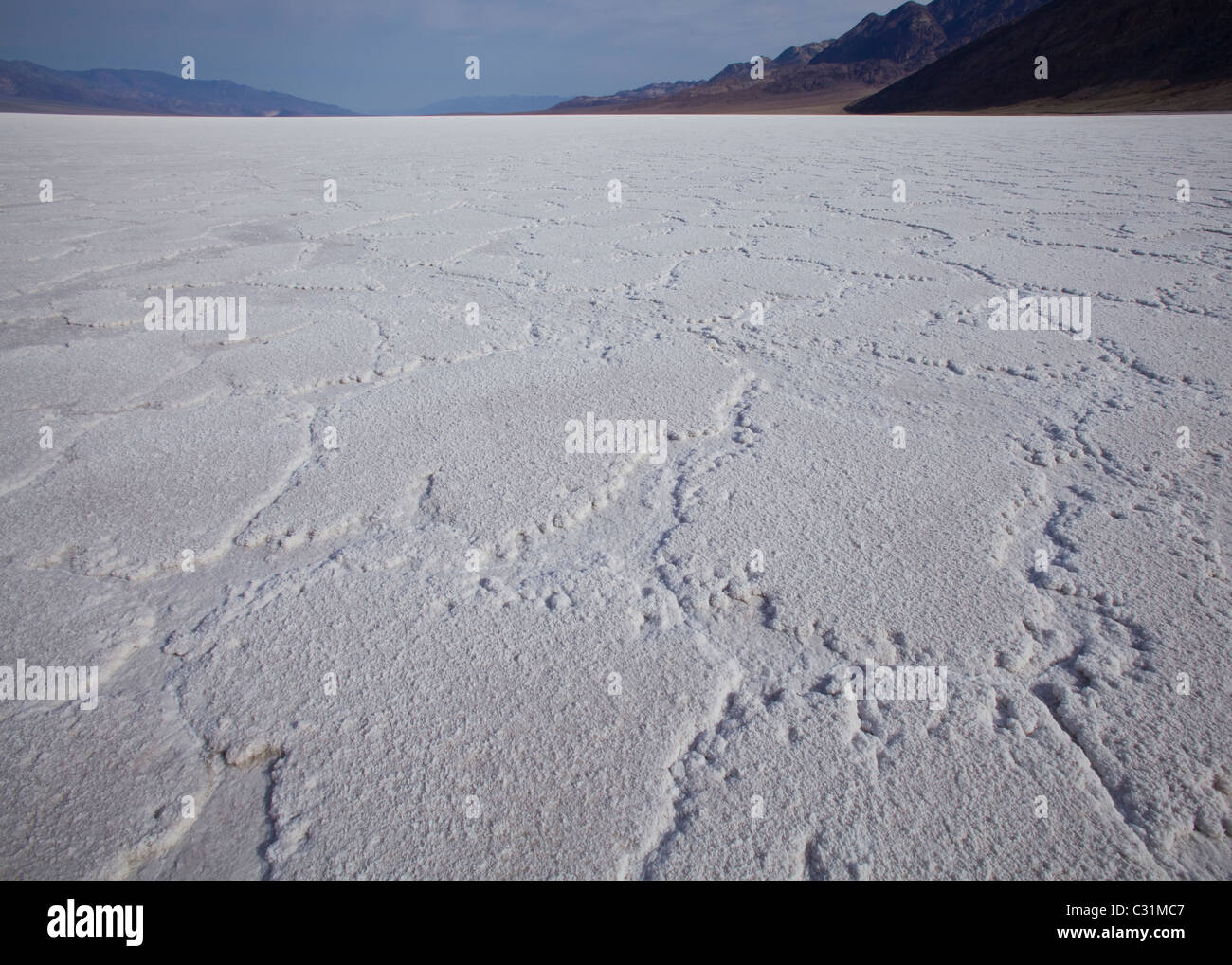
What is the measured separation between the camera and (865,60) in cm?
5338

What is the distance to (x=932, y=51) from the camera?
178ft

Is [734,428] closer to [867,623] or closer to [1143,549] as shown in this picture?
[867,623]

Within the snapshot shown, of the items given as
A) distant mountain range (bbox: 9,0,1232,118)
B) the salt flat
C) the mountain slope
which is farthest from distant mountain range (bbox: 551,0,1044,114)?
the salt flat

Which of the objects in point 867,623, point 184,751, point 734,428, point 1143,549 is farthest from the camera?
point 734,428

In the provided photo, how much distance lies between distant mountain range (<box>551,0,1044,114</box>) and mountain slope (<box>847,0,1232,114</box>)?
36.0 ft

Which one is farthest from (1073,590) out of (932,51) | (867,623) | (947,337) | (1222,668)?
(932,51)

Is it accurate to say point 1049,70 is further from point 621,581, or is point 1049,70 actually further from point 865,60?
point 621,581

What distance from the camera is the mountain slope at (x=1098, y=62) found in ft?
73.8

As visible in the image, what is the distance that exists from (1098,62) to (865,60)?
1299 inches

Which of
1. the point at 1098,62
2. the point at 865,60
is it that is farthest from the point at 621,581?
the point at 865,60

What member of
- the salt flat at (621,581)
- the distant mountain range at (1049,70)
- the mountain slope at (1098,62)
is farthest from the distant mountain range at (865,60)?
the salt flat at (621,581)

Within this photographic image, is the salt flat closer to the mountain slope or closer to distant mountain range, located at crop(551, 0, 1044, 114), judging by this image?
the mountain slope
